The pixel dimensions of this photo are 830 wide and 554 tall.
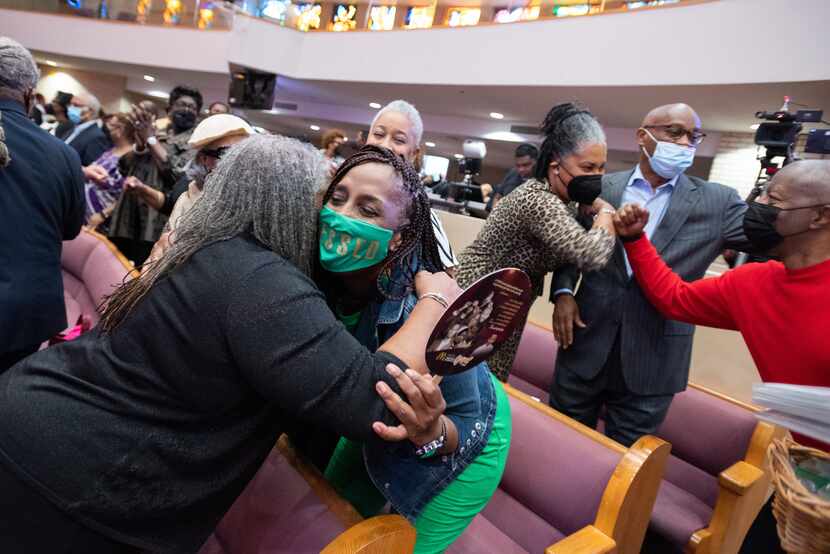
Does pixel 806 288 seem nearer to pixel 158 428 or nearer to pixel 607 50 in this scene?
pixel 158 428

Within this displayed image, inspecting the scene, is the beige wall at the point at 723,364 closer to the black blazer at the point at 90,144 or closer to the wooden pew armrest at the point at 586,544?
the wooden pew armrest at the point at 586,544

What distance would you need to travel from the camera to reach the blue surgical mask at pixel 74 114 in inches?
278

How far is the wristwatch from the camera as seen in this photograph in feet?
3.25

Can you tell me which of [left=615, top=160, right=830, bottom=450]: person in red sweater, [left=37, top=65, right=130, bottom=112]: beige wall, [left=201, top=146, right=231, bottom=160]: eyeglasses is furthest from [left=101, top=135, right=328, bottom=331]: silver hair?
[left=37, top=65, right=130, bottom=112]: beige wall

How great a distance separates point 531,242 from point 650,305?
48 centimetres

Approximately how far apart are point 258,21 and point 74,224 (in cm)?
992

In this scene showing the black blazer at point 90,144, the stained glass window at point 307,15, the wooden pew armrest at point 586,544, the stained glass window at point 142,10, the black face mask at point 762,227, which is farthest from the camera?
the stained glass window at point 142,10

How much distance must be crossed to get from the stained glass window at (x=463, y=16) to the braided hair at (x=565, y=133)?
7214 mm

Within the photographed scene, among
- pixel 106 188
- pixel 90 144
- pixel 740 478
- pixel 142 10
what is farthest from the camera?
pixel 142 10

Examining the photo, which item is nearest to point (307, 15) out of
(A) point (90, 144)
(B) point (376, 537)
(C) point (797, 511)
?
(A) point (90, 144)

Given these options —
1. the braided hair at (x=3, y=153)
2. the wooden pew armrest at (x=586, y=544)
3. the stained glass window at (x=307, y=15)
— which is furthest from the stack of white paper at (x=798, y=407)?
the stained glass window at (x=307, y=15)

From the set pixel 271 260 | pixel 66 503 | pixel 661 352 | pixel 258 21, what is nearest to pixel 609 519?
pixel 661 352

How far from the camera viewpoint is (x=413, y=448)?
3.32ft

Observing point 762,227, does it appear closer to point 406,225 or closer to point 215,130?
point 406,225
